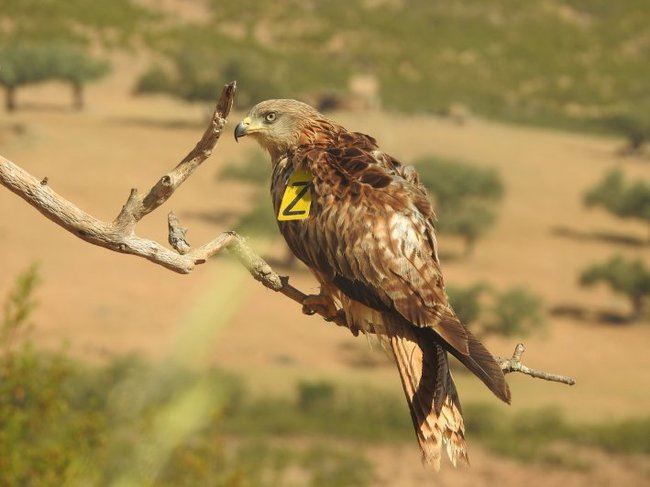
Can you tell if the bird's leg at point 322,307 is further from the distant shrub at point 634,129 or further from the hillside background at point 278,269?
the distant shrub at point 634,129

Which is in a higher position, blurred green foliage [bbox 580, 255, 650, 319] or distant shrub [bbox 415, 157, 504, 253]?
distant shrub [bbox 415, 157, 504, 253]

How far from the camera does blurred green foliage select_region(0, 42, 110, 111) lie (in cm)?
4931

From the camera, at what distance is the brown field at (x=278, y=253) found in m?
27.6

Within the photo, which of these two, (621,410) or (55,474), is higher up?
(621,410)

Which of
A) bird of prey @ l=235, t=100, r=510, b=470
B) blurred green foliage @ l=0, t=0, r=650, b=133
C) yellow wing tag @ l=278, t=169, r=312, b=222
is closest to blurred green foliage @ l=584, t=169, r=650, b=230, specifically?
blurred green foliage @ l=0, t=0, r=650, b=133

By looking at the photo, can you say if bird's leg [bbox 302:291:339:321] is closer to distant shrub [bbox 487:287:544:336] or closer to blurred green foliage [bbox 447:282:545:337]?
blurred green foliage [bbox 447:282:545:337]

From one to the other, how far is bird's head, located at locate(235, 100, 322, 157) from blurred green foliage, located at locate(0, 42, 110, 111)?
43.9 metres

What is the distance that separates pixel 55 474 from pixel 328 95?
1841 inches

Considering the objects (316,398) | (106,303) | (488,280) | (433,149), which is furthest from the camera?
(433,149)

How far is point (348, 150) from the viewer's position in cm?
567

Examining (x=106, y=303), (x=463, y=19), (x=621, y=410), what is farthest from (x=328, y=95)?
(x=463, y=19)

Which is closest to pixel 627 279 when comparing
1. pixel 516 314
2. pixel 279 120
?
pixel 516 314

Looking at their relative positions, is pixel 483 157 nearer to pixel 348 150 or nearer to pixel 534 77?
pixel 534 77

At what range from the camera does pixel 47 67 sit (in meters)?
50.8
